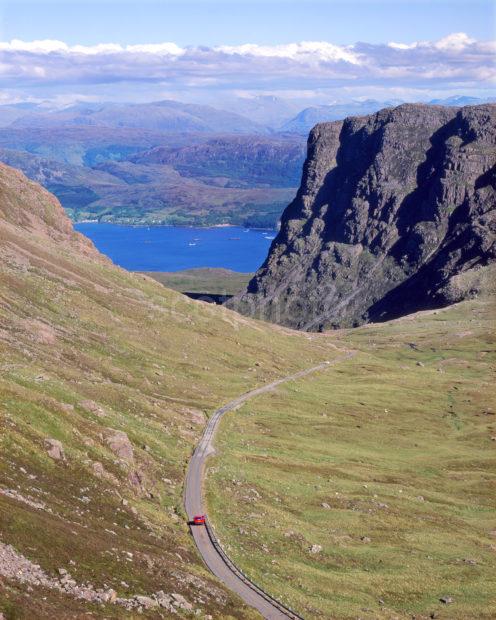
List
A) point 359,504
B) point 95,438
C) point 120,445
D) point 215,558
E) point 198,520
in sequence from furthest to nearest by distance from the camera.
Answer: point 359,504 < point 120,445 < point 95,438 < point 198,520 < point 215,558

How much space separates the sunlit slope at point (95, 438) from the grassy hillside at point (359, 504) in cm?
808

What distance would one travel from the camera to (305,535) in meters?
93.1

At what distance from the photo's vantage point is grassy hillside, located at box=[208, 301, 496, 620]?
80875mm

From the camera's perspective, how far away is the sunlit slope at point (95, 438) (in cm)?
5962

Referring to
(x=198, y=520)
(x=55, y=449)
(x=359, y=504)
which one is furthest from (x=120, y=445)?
(x=359, y=504)

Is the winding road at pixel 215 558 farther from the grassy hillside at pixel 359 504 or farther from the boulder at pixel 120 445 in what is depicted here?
the boulder at pixel 120 445

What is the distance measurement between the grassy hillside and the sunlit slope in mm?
8079

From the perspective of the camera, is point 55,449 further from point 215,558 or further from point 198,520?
point 215,558

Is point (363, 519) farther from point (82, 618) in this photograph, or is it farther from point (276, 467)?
point (82, 618)

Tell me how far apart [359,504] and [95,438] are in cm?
3712

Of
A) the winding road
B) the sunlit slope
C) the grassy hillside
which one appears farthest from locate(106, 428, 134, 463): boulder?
the grassy hillside

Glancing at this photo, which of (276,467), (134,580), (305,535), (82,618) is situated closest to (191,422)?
(276,467)

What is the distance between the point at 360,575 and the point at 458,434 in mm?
88121

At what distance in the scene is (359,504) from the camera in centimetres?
10950
